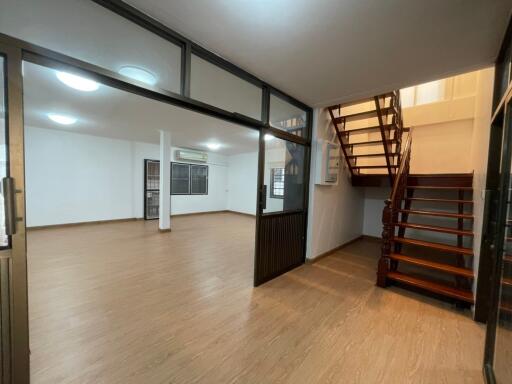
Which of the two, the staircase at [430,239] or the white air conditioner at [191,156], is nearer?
the staircase at [430,239]

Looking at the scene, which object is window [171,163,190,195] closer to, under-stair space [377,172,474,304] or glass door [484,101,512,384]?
under-stair space [377,172,474,304]

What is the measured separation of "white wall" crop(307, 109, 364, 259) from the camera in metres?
3.41

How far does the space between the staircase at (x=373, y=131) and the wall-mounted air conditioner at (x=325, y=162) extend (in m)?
0.49

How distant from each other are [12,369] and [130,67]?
2.04 m

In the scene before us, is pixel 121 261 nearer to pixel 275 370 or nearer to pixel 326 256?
pixel 275 370

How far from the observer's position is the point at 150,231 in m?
5.36

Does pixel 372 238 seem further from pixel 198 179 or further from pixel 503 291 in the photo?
pixel 198 179

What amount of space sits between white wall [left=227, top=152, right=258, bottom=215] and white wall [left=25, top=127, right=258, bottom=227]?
0.18 m

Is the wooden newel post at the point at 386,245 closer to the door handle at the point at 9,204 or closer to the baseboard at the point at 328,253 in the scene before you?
the baseboard at the point at 328,253

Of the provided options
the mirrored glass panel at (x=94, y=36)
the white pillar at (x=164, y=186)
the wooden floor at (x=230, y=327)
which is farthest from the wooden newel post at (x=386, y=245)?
the white pillar at (x=164, y=186)

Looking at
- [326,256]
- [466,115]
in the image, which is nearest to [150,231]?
[326,256]

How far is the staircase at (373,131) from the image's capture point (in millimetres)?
3169

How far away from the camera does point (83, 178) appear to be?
222 inches

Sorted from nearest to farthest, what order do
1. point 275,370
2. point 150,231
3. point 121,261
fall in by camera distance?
point 275,370
point 121,261
point 150,231
